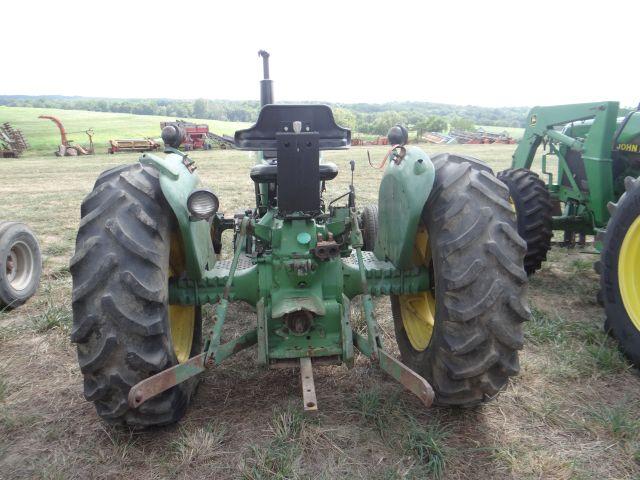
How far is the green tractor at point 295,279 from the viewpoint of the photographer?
7.39 feet

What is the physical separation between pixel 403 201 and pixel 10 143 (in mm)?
27951

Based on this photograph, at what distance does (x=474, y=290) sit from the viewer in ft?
7.68

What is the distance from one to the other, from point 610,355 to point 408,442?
1717 millimetres

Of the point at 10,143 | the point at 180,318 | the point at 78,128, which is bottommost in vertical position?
the point at 78,128

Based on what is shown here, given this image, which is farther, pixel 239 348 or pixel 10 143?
pixel 10 143

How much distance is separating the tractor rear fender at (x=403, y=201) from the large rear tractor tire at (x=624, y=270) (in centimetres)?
154

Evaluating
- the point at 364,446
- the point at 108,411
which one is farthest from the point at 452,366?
the point at 108,411

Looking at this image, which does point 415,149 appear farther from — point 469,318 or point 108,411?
point 108,411

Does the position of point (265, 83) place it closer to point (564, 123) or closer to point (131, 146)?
point (564, 123)

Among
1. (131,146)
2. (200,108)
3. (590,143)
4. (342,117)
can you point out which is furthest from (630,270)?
(200,108)

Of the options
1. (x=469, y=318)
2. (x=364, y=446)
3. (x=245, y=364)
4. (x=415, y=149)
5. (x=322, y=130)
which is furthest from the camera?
(x=245, y=364)

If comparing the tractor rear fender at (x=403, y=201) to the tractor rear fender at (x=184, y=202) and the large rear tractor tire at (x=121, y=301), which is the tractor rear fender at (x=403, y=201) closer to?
the tractor rear fender at (x=184, y=202)

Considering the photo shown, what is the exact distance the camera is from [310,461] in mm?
2367

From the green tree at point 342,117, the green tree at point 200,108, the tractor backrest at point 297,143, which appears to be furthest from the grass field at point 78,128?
the tractor backrest at point 297,143
